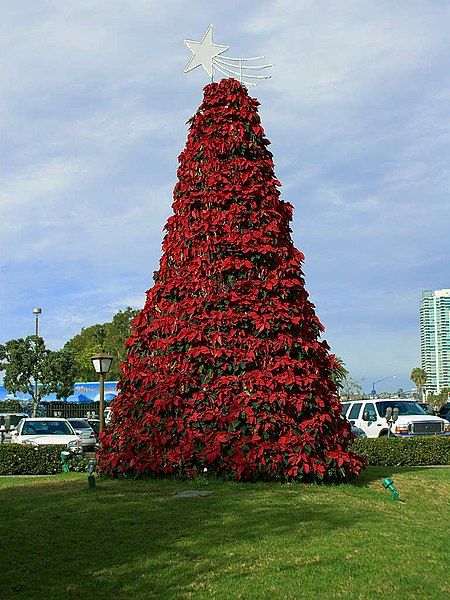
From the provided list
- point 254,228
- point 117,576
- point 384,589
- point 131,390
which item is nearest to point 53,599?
point 117,576

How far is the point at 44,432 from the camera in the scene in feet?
73.1

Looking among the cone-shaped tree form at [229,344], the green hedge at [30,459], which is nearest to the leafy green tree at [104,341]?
the green hedge at [30,459]

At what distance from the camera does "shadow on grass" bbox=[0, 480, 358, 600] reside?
22.5 feet

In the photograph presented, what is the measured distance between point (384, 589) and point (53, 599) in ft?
9.20

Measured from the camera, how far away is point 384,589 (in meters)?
6.78

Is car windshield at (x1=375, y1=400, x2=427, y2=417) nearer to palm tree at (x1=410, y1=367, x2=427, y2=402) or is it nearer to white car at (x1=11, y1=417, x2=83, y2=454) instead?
white car at (x1=11, y1=417, x2=83, y2=454)

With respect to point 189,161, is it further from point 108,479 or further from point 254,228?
point 108,479

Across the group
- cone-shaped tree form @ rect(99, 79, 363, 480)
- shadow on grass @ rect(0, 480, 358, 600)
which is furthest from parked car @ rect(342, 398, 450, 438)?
shadow on grass @ rect(0, 480, 358, 600)

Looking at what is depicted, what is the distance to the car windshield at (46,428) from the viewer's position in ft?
73.0

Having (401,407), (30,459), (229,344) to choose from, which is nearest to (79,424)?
(401,407)

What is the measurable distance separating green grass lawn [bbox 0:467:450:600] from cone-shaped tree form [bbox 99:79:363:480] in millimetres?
529

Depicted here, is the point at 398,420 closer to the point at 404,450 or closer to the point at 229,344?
the point at 404,450

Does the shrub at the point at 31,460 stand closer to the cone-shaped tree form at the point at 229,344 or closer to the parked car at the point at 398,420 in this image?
the cone-shaped tree form at the point at 229,344

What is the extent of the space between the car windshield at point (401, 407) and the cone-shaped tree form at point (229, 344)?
1205 centimetres
